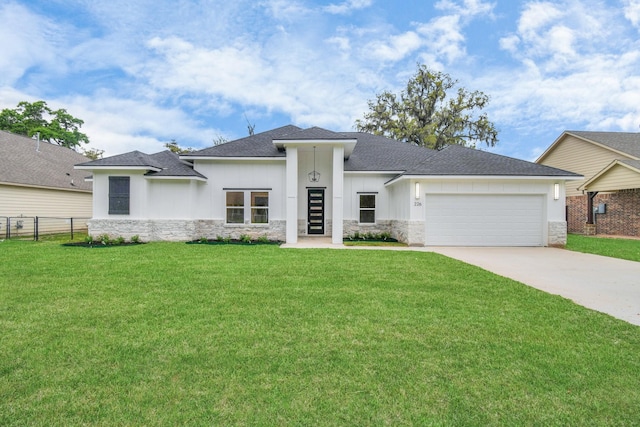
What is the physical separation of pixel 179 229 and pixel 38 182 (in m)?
9.17

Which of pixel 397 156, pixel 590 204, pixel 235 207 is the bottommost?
pixel 235 207

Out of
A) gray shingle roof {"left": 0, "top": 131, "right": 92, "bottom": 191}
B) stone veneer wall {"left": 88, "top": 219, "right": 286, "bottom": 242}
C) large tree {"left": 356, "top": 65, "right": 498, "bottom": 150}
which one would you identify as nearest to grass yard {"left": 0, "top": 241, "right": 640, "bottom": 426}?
stone veneer wall {"left": 88, "top": 219, "right": 286, "bottom": 242}

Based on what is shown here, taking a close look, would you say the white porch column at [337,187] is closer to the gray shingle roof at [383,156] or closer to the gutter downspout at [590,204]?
the gray shingle roof at [383,156]

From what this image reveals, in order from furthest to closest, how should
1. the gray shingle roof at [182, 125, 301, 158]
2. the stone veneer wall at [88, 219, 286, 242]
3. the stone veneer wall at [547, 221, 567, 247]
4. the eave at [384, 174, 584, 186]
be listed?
1. the gray shingle roof at [182, 125, 301, 158]
2. the stone veneer wall at [88, 219, 286, 242]
3. the stone veneer wall at [547, 221, 567, 247]
4. the eave at [384, 174, 584, 186]

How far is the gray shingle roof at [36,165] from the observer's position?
15.6 metres

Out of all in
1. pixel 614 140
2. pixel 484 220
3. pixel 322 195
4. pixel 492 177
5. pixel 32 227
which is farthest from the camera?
pixel 614 140

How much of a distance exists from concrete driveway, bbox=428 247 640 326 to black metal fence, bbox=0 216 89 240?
16502 millimetres

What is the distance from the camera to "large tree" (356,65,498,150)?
28.3 m

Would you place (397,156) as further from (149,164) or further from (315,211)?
(149,164)

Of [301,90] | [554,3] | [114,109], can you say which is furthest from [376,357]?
[114,109]

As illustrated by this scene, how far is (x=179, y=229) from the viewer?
1302cm

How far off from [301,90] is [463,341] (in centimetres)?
2166

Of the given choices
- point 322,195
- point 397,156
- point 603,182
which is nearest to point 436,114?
point 603,182

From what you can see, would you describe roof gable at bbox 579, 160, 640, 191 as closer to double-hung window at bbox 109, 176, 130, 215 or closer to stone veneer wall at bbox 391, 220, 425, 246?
stone veneer wall at bbox 391, 220, 425, 246
